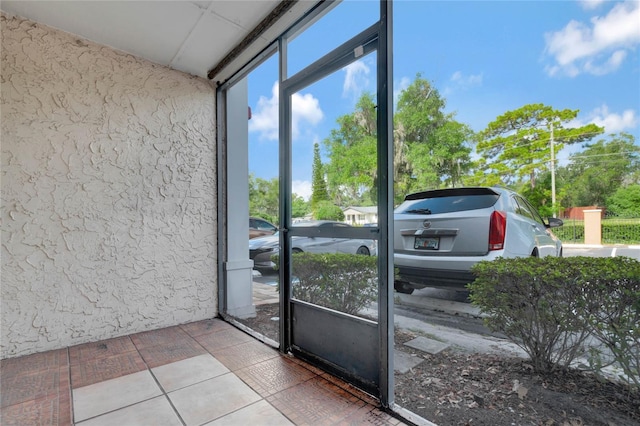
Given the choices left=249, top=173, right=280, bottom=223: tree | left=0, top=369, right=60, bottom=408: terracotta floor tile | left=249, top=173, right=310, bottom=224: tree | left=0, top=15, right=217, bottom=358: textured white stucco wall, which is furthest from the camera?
left=249, top=173, right=280, bottom=223: tree

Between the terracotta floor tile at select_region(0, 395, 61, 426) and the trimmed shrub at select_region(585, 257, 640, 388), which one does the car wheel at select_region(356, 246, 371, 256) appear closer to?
the trimmed shrub at select_region(585, 257, 640, 388)

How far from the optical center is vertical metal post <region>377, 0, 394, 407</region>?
1795 millimetres

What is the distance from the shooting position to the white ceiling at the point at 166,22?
7.59 feet

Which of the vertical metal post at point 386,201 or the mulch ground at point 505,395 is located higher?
the vertical metal post at point 386,201

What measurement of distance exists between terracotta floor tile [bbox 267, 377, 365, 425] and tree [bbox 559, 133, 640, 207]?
175 centimetres

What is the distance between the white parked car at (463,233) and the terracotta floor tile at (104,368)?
7.56 ft

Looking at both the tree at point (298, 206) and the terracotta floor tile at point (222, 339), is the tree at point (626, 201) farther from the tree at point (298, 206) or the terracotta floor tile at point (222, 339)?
the terracotta floor tile at point (222, 339)

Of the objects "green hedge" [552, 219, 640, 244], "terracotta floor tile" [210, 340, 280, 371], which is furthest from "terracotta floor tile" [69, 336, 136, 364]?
"green hedge" [552, 219, 640, 244]

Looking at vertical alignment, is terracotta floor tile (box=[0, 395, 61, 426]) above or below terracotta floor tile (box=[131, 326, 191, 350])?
above

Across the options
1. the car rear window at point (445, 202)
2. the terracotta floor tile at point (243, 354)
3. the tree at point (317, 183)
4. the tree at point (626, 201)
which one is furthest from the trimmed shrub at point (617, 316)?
the terracotta floor tile at point (243, 354)

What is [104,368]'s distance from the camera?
7.61 feet

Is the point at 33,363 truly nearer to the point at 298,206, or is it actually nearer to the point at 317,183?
the point at 298,206

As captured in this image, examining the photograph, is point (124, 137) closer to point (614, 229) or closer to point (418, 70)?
point (418, 70)

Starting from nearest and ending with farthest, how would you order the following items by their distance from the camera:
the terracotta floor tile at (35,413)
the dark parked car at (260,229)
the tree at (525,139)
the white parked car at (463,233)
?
the terracotta floor tile at (35,413), the tree at (525,139), the white parked car at (463,233), the dark parked car at (260,229)
